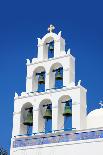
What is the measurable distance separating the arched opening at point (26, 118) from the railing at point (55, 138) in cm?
86

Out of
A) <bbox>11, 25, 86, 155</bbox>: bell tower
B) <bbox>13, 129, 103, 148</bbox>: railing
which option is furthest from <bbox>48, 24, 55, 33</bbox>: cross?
<bbox>13, 129, 103, 148</bbox>: railing

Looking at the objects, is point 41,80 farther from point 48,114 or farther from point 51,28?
point 51,28

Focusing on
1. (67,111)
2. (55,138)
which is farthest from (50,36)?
(55,138)

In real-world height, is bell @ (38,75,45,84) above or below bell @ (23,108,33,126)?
above

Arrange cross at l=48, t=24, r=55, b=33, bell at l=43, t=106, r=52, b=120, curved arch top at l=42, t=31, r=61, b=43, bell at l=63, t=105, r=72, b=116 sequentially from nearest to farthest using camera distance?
1. bell at l=63, t=105, r=72, b=116
2. bell at l=43, t=106, r=52, b=120
3. curved arch top at l=42, t=31, r=61, b=43
4. cross at l=48, t=24, r=55, b=33

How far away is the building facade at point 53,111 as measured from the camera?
19.6 metres

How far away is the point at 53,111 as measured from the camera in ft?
68.8

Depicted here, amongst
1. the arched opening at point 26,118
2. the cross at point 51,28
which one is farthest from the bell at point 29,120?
the cross at point 51,28

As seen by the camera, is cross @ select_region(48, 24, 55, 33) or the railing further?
cross @ select_region(48, 24, 55, 33)

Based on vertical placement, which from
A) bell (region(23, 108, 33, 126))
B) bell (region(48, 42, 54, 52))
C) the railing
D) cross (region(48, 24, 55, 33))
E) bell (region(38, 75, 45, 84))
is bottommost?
the railing

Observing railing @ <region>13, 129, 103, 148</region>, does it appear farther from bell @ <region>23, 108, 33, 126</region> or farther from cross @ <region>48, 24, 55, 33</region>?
cross @ <region>48, 24, 55, 33</region>

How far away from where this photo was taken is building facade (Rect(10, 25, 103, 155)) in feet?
64.3

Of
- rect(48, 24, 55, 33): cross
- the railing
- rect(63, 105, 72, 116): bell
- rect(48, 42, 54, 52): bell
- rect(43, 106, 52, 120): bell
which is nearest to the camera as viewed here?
the railing

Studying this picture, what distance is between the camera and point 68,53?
2155cm
